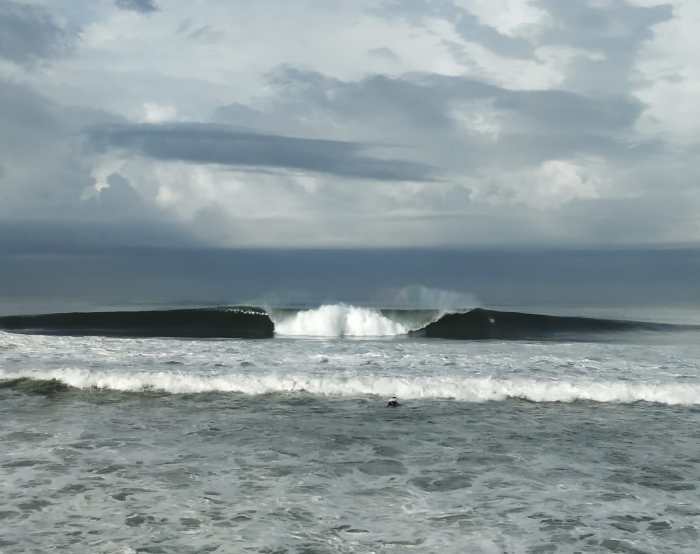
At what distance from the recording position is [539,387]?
533 inches

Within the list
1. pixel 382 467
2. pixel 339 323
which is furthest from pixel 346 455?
Result: pixel 339 323

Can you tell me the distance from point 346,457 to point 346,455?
102 mm

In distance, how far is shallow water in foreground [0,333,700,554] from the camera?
19.3ft

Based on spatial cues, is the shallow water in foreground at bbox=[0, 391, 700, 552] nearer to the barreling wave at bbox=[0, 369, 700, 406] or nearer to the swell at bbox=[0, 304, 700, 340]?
the barreling wave at bbox=[0, 369, 700, 406]

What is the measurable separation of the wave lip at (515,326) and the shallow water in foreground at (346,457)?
513 inches

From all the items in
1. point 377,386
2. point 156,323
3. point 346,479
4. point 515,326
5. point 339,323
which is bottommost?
point 346,479

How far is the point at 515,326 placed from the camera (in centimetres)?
3195

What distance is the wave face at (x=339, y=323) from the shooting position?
1280 inches

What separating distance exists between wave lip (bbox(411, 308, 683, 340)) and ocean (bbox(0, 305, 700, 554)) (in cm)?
1210

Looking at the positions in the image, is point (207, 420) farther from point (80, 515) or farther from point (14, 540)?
point (14, 540)

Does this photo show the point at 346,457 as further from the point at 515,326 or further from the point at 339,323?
the point at 339,323

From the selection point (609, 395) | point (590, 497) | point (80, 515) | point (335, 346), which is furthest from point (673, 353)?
point (80, 515)

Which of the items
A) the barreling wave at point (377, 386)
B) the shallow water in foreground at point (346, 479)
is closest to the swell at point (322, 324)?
the barreling wave at point (377, 386)

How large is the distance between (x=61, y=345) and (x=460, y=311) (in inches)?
854
